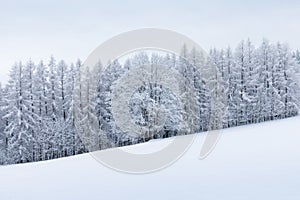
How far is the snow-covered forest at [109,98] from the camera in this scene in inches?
1342

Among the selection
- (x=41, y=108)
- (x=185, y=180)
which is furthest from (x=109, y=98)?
(x=185, y=180)

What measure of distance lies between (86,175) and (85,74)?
29.4 metres

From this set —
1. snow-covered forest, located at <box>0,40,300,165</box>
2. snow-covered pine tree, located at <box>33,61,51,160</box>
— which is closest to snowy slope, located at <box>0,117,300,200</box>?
snow-covered forest, located at <box>0,40,300,165</box>

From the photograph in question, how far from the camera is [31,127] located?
34062 mm

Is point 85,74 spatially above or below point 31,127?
above

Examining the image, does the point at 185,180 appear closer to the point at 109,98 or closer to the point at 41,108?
the point at 109,98

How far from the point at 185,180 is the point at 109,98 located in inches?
1187

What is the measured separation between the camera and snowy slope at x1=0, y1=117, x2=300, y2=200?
6.83 meters

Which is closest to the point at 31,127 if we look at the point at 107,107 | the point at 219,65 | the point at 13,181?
the point at 107,107

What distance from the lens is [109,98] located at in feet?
123

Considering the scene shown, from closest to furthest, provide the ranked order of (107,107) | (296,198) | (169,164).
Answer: (296,198), (169,164), (107,107)

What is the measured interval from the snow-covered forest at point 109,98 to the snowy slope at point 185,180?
21.5 metres

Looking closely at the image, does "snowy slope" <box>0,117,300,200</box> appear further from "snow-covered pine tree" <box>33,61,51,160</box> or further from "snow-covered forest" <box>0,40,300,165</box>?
"snow-covered pine tree" <box>33,61,51,160</box>

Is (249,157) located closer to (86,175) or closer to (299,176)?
(299,176)
